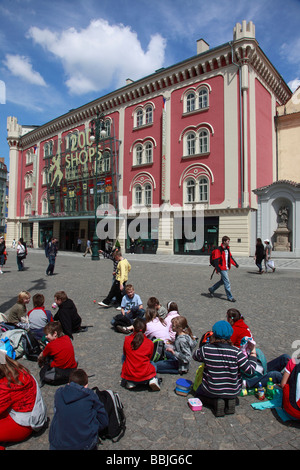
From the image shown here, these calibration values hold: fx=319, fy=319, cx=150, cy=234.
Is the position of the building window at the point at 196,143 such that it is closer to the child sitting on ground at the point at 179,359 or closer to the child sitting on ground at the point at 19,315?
the child sitting on ground at the point at 19,315

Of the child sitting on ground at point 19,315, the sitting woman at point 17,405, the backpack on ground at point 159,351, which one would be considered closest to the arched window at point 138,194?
the child sitting on ground at point 19,315

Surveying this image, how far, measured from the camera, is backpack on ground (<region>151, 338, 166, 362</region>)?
186 inches

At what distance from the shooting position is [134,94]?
102 feet

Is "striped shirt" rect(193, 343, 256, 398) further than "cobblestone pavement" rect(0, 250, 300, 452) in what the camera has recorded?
Yes

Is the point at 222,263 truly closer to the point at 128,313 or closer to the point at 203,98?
the point at 128,313

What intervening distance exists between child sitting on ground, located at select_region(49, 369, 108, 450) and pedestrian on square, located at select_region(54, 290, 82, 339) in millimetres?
2938

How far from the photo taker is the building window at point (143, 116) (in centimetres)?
3010

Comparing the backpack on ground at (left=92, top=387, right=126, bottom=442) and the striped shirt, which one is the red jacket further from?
the backpack on ground at (left=92, top=387, right=126, bottom=442)

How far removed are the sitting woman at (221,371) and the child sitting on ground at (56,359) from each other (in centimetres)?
173

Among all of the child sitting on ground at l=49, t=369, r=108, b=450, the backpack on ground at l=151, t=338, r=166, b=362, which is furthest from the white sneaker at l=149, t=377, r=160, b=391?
the child sitting on ground at l=49, t=369, r=108, b=450

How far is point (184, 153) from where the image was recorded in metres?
27.1
